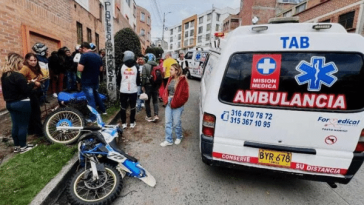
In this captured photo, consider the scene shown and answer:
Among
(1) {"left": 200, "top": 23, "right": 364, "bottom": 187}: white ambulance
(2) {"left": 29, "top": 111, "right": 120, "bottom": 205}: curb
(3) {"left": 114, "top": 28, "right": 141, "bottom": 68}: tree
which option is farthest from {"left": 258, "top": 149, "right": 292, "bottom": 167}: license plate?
(3) {"left": 114, "top": 28, "right": 141, "bottom": 68}: tree

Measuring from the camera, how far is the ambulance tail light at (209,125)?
2.51 metres

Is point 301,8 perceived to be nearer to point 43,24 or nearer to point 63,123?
point 43,24

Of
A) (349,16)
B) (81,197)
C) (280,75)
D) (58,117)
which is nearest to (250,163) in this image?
(280,75)

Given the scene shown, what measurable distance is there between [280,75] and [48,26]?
7.48 m

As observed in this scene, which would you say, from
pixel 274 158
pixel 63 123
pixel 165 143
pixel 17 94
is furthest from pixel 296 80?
pixel 17 94

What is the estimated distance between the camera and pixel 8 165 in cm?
285

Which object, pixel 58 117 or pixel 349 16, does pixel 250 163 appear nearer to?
pixel 58 117

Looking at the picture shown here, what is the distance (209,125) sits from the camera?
2543mm

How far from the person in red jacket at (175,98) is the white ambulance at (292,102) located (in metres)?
1.23

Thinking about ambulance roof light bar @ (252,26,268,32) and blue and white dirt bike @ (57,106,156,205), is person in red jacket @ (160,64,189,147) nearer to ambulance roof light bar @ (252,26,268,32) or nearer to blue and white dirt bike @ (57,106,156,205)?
blue and white dirt bike @ (57,106,156,205)

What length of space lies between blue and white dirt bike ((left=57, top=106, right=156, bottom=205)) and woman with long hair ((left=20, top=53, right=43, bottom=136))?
176 cm

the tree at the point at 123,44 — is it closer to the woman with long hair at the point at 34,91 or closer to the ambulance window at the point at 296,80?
the woman with long hair at the point at 34,91

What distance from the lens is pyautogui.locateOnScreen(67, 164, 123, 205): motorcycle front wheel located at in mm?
2281

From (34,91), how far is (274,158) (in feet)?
13.7
